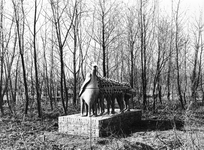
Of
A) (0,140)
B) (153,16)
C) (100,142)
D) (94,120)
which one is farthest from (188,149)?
(153,16)

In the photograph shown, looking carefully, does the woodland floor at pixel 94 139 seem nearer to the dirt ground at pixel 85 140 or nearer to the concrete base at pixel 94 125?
the dirt ground at pixel 85 140

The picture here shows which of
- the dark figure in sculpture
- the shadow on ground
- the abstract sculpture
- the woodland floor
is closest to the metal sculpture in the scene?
the abstract sculpture

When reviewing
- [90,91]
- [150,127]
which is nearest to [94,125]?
[90,91]

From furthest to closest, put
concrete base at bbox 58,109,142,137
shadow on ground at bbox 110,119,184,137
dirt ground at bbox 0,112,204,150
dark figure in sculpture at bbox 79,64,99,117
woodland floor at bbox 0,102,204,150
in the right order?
1. shadow on ground at bbox 110,119,184,137
2. dark figure in sculpture at bbox 79,64,99,117
3. concrete base at bbox 58,109,142,137
4. dirt ground at bbox 0,112,204,150
5. woodland floor at bbox 0,102,204,150

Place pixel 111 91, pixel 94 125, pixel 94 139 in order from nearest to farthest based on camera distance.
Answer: pixel 94 139 → pixel 94 125 → pixel 111 91

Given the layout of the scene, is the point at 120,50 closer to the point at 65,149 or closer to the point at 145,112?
the point at 145,112

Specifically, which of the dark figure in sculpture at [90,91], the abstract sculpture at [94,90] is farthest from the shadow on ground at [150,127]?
the dark figure in sculpture at [90,91]

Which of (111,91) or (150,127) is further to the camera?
(150,127)

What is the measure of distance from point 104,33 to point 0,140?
22.4 ft

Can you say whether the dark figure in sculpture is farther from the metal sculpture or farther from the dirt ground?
the dirt ground

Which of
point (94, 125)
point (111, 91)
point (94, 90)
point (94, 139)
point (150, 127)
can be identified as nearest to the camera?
point (94, 139)

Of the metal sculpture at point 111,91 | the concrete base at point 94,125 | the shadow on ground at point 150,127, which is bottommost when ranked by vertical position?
the shadow on ground at point 150,127

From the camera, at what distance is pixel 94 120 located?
6.46 m

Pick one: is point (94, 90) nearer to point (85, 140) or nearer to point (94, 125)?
point (94, 125)
